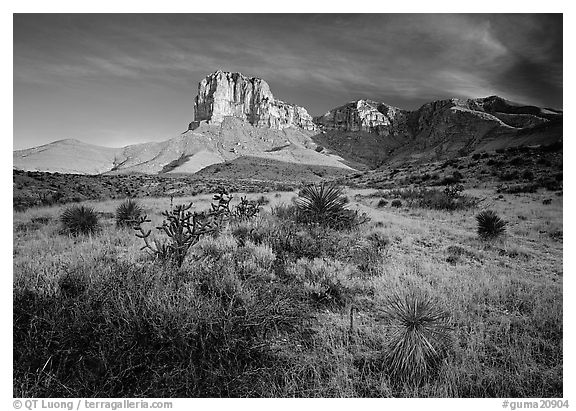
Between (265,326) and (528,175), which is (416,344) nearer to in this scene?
(265,326)

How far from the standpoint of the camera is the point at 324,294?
3572mm

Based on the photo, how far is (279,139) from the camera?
159 m

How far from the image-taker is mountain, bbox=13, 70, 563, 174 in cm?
10375

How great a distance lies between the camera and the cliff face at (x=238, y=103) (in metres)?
160

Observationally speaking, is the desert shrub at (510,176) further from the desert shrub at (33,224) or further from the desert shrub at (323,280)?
the desert shrub at (33,224)

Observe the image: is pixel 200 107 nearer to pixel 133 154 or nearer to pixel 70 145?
pixel 133 154

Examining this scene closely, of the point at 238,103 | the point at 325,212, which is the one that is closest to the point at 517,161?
the point at 325,212

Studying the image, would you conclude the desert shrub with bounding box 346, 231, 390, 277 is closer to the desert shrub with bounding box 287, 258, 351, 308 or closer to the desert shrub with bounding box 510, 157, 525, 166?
the desert shrub with bounding box 287, 258, 351, 308

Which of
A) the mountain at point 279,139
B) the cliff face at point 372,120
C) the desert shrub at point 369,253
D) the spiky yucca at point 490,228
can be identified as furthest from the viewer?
the cliff face at point 372,120

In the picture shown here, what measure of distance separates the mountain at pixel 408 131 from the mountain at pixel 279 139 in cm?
45

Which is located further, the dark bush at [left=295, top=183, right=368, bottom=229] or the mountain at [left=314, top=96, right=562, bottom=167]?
the mountain at [left=314, top=96, right=562, bottom=167]

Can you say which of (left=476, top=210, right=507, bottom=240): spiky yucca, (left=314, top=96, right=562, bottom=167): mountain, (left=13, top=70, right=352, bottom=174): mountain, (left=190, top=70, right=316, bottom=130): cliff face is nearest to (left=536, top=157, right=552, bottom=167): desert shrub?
(left=476, top=210, right=507, bottom=240): spiky yucca

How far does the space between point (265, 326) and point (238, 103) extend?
598 ft

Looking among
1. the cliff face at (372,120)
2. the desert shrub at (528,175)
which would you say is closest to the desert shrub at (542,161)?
the desert shrub at (528,175)
